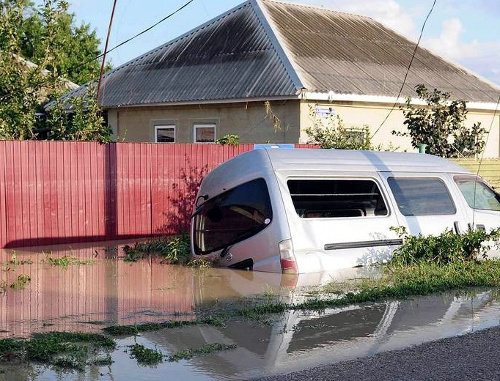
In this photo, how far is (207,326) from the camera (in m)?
8.95

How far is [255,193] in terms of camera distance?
12.1 metres

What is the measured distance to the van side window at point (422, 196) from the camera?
1309 cm

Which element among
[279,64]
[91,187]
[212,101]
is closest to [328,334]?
[91,187]

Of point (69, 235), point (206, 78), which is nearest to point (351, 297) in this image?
point (69, 235)

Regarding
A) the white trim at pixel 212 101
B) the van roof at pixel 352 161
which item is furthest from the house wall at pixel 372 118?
the van roof at pixel 352 161

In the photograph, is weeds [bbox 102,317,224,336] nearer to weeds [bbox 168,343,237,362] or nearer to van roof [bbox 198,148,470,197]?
weeds [bbox 168,343,237,362]

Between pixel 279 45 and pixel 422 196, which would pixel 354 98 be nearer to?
pixel 279 45

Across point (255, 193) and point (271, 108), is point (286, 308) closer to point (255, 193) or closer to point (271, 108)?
point (255, 193)

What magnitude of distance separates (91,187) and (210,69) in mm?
8327

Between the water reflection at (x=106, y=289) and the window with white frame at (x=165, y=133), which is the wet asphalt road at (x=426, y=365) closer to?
the water reflection at (x=106, y=289)

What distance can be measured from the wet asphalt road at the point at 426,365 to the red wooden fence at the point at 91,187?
9.22 m

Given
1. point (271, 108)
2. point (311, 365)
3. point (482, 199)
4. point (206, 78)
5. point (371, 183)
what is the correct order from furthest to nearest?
point (206, 78), point (271, 108), point (482, 199), point (371, 183), point (311, 365)

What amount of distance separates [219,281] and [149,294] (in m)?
1.19

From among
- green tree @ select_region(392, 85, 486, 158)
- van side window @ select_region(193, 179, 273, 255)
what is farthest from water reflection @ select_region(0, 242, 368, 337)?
green tree @ select_region(392, 85, 486, 158)
